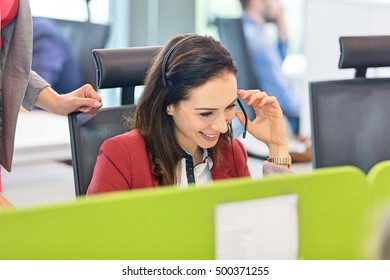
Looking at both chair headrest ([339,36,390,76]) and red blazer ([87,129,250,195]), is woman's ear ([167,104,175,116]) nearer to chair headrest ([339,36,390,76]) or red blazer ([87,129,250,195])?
red blazer ([87,129,250,195])

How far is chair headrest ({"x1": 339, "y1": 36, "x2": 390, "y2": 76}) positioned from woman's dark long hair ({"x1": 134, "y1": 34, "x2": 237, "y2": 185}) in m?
0.47

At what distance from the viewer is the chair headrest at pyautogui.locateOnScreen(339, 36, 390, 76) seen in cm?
218

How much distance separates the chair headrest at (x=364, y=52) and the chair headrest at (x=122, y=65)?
538mm

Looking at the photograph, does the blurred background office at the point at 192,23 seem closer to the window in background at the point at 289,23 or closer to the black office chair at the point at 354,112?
the window in background at the point at 289,23

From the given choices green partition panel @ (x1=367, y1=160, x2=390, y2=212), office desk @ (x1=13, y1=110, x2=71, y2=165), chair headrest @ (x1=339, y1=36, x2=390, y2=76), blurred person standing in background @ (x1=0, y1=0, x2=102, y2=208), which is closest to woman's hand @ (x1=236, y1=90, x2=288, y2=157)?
chair headrest @ (x1=339, y1=36, x2=390, y2=76)

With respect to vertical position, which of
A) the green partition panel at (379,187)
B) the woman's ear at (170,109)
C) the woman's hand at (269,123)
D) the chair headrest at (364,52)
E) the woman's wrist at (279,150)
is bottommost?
the woman's wrist at (279,150)

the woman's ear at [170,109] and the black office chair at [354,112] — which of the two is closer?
the woman's ear at [170,109]

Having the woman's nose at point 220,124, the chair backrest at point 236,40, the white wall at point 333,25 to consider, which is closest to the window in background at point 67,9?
the chair backrest at point 236,40

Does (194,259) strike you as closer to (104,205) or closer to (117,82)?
(104,205)

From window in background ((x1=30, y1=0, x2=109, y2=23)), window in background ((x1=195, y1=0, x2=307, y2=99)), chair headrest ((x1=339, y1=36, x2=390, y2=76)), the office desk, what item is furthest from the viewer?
window in background ((x1=195, y1=0, x2=307, y2=99))

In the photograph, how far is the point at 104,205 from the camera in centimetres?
86

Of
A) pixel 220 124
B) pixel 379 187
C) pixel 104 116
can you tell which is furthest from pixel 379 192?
pixel 104 116

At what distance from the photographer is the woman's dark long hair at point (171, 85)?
5.89ft
